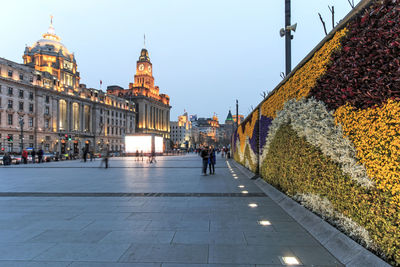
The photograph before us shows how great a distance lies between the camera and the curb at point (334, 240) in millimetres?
3343

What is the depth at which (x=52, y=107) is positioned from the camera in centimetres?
6481

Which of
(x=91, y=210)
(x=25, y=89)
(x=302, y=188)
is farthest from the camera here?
(x=25, y=89)

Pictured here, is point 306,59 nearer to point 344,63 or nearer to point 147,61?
point 344,63

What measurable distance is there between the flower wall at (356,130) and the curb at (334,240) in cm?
15

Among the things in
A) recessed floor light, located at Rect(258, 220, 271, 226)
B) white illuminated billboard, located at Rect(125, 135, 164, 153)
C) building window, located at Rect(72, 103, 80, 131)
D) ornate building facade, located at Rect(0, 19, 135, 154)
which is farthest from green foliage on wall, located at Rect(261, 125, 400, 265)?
building window, located at Rect(72, 103, 80, 131)

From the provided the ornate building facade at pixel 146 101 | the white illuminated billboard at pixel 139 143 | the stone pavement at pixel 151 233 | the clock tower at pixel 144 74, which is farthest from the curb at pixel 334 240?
the clock tower at pixel 144 74

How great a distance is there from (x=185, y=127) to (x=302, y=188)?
166801mm

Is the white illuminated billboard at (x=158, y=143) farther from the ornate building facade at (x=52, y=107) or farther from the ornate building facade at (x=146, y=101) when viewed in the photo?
the ornate building facade at (x=146, y=101)

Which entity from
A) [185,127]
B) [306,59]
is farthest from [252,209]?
[185,127]

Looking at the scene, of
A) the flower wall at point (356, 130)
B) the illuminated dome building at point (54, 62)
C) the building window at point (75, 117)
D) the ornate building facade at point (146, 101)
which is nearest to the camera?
the flower wall at point (356, 130)

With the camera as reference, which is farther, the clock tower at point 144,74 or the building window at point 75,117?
A: the clock tower at point 144,74

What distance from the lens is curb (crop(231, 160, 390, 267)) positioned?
132 inches

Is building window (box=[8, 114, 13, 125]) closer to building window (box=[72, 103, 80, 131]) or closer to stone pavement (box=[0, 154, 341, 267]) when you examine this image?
building window (box=[72, 103, 80, 131])

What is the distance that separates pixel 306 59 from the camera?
20.4ft
